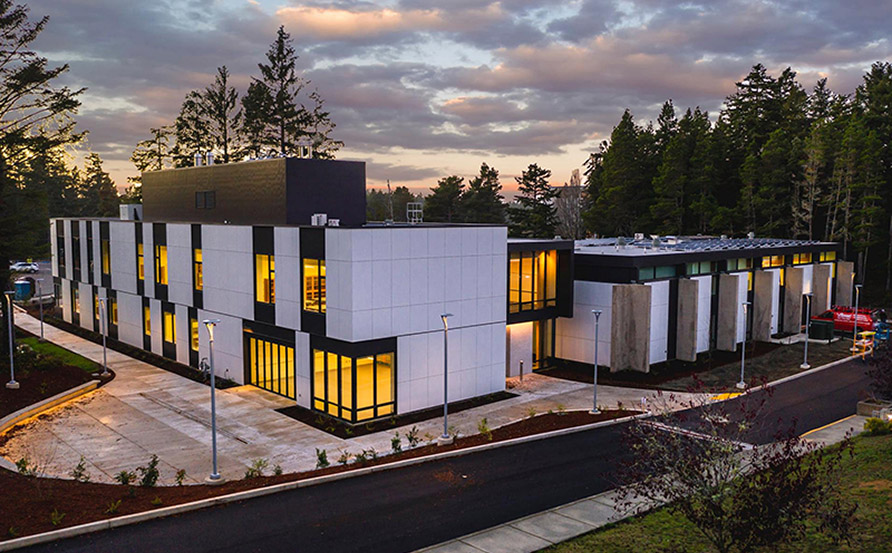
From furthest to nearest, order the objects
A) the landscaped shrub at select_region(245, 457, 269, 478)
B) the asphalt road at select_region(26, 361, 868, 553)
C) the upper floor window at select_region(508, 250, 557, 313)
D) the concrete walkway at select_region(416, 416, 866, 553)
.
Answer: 1. the upper floor window at select_region(508, 250, 557, 313)
2. the landscaped shrub at select_region(245, 457, 269, 478)
3. the asphalt road at select_region(26, 361, 868, 553)
4. the concrete walkway at select_region(416, 416, 866, 553)

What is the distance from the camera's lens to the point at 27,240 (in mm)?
30953

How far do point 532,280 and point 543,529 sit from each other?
60.9ft

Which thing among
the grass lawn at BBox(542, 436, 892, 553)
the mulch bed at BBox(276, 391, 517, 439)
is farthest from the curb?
the grass lawn at BBox(542, 436, 892, 553)

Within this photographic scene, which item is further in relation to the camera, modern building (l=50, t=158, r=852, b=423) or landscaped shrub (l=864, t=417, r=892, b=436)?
modern building (l=50, t=158, r=852, b=423)

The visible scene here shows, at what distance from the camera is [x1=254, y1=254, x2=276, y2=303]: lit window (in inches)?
1120

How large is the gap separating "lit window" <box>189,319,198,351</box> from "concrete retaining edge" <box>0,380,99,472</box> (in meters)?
4.91

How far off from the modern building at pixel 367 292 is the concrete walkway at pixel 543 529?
411 inches

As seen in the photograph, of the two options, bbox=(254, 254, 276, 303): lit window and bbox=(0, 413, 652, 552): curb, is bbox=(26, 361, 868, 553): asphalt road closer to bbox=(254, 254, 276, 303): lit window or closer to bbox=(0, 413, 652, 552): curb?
bbox=(0, 413, 652, 552): curb

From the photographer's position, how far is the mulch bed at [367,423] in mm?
24078

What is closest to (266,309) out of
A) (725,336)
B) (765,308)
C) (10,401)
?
(10,401)

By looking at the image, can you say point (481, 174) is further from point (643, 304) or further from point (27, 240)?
point (27, 240)

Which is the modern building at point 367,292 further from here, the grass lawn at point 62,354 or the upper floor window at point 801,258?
the grass lawn at point 62,354

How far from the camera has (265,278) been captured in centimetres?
2891

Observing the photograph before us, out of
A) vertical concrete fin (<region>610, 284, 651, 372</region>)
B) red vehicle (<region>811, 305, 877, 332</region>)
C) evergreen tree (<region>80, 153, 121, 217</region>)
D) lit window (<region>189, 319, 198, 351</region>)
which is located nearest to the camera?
vertical concrete fin (<region>610, 284, 651, 372</region>)
